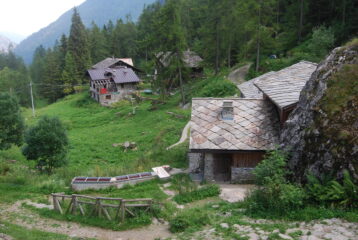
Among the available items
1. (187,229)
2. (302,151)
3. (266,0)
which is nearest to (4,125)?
(187,229)

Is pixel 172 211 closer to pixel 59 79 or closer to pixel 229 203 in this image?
pixel 229 203

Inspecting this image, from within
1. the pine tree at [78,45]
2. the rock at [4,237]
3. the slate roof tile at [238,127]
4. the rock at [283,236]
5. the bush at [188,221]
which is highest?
the pine tree at [78,45]

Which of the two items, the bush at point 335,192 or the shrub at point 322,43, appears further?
the shrub at point 322,43

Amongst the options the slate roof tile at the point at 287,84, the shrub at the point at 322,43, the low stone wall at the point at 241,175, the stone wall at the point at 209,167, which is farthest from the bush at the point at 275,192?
the shrub at the point at 322,43

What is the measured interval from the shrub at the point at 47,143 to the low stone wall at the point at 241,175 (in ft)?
36.5

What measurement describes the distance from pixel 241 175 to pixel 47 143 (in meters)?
12.0

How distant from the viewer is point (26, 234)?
38.4 ft

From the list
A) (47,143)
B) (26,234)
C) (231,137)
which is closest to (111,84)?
(47,143)

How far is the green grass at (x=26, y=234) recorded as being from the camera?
37.4 ft

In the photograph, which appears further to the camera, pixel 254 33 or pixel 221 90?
pixel 254 33

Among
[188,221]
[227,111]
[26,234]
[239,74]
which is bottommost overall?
[26,234]

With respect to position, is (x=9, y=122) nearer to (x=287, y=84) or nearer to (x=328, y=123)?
(x=287, y=84)

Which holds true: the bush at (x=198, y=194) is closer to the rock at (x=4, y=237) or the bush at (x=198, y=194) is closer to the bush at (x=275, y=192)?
the bush at (x=275, y=192)

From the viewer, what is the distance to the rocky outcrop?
1083 centimetres
